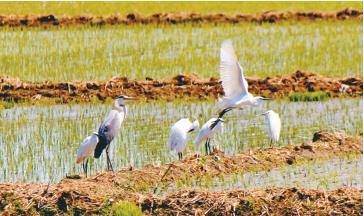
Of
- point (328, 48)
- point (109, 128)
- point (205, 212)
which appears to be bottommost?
point (205, 212)

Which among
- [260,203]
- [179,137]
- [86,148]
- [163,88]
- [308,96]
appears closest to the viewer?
[260,203]

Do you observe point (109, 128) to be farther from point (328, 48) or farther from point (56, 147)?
point (328, 48)

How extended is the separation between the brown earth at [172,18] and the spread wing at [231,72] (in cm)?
962

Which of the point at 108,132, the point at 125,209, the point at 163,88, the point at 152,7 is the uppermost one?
the point at 152,7

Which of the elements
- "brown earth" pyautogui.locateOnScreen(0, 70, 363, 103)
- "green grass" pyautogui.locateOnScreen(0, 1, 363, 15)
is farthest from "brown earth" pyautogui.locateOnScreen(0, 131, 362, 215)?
"green grass" pyautogui.locateOnScreen(0, 1, 363, 15)

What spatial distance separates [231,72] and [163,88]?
4232mm

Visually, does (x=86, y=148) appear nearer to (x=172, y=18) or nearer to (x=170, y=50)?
(x=170, y=50)

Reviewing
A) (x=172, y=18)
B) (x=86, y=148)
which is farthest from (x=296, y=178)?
(x=172, y=18)

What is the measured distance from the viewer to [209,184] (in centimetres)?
856

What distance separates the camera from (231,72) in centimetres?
955

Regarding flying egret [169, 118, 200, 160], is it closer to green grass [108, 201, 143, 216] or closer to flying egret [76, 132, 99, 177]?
flying egret [76, 132, 99, 177]

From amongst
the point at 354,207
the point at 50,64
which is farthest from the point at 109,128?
the point at 50,64

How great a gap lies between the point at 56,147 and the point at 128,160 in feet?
3.35

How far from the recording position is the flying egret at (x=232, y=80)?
9.35 meters
